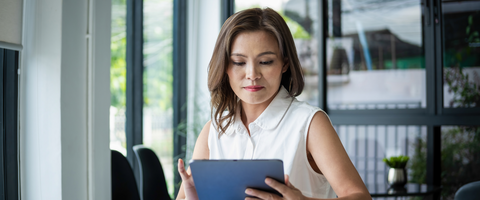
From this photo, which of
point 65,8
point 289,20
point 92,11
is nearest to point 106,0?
point 92,11

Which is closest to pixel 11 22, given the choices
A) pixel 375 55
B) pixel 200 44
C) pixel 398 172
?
pixel 200 44

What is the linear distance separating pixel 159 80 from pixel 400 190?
7.89ft

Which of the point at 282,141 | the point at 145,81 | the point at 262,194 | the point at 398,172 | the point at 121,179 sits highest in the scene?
the point at 145,81

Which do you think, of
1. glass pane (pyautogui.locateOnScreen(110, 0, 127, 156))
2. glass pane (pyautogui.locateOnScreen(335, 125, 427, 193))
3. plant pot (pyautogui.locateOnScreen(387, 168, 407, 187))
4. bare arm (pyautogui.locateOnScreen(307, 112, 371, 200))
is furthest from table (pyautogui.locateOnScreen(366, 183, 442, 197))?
glass pane (pyautogui.locateOnScreen(110, 0, 127, 156))

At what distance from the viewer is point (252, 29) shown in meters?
1.25

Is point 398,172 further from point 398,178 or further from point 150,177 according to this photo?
point 150,177

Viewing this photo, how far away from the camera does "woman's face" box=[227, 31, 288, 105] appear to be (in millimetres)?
1234

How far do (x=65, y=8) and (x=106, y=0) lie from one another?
313mm

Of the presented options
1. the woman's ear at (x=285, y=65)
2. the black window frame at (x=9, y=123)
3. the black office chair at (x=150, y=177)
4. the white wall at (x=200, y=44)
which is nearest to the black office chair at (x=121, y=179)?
the black office chair at (x=150, y=177)

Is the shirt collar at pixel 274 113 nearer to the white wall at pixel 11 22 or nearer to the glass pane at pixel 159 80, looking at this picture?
the white wall at pixel 11 22

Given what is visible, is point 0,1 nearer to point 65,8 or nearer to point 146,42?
point 65,8

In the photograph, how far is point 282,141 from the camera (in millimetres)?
1243

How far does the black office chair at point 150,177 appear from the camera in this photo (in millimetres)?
2215

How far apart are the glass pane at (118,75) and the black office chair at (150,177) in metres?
0.91
